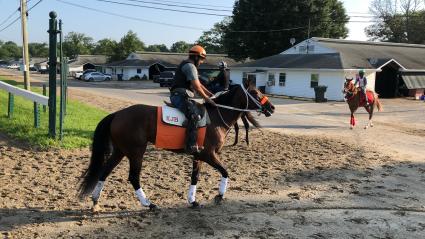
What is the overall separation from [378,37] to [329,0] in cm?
2987

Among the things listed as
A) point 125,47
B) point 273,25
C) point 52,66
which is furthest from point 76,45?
point 52,66

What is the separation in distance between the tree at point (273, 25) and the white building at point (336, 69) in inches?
348

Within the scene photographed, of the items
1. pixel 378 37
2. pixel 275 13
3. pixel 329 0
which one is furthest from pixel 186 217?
pixel 378 37

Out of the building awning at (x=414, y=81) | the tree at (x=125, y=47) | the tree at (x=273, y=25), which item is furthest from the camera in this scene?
the tree at (x=125, y=47)

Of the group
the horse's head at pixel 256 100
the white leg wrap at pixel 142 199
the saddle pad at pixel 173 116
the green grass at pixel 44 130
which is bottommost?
the white leg wrap at pixel 142 199

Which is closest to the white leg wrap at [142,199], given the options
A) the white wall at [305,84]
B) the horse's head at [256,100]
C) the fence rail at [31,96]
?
the horse's head at [256,100]

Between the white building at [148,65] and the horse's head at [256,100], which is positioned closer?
the horse's head at [256,100]

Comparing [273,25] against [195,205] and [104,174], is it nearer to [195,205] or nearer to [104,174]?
[195,205]

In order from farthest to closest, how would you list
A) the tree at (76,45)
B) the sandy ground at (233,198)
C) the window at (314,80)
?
the tree at (76,45), the window at (314,80), the sandy ground at (233,198)

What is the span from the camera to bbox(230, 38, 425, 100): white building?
33375 millimetres

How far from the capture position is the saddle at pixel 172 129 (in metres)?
6.66

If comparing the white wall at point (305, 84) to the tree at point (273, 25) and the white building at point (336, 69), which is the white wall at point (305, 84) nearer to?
the white building at point (336, 69)

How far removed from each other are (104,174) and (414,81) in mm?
34819

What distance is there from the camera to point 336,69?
32219 mm
